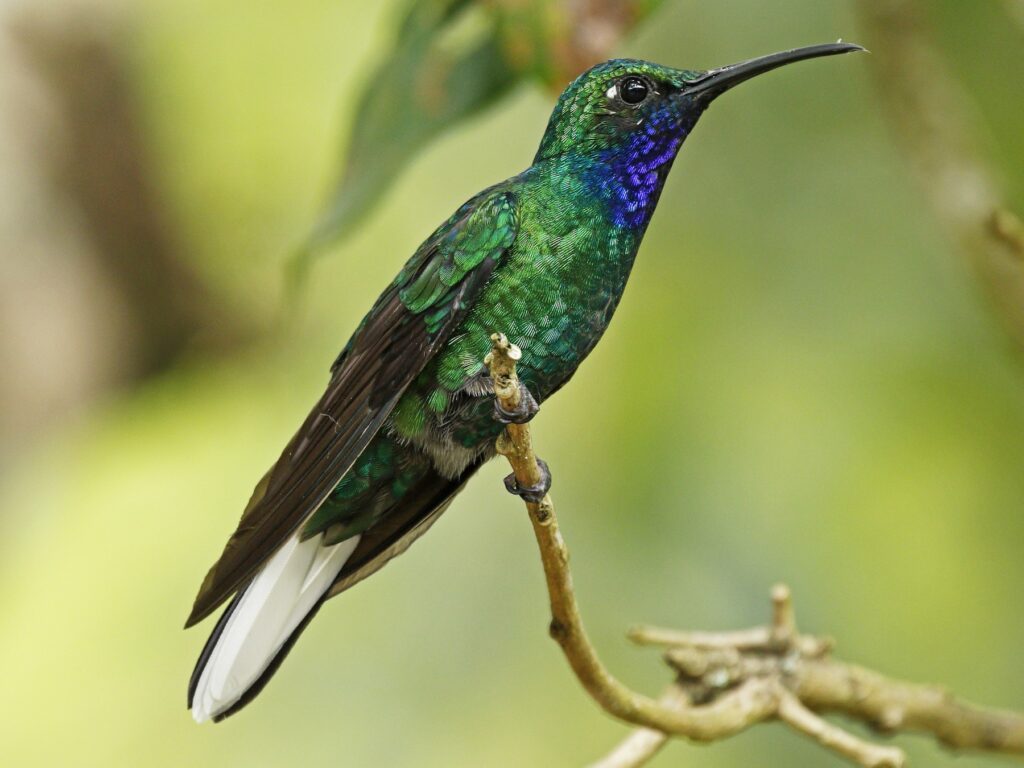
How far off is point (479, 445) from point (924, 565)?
1.21 meters

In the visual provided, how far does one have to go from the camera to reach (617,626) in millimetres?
2092

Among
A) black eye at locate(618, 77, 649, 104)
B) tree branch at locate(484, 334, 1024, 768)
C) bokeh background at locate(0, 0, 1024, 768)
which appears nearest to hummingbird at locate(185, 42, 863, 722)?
black eye at locate(618, 77, 649, 104)

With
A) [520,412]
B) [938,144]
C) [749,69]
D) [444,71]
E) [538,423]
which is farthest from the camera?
[538,423]

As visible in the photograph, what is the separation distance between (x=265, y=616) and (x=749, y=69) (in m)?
0.83

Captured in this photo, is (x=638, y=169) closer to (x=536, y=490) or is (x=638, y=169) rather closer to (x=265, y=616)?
(x=536, y=490)

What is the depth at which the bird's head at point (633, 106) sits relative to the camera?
1305 millimetres

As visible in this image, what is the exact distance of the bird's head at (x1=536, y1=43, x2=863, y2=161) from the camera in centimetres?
130

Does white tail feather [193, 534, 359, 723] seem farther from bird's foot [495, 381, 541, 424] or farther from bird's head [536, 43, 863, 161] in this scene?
bird's head [536, 43, 863, 161]

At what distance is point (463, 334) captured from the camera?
1.26 metres

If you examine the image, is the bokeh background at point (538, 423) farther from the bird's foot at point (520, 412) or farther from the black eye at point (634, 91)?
the bird's foot at point (520, 412)

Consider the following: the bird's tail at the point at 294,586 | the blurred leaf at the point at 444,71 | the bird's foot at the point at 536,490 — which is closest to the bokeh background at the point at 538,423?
the blurred leaf at the point at 444,71

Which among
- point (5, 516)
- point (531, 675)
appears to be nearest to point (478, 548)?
point (531, 675)

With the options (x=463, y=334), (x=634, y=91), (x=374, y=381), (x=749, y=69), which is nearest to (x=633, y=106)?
(x=634, y=91)

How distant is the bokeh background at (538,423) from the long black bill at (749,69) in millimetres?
573
